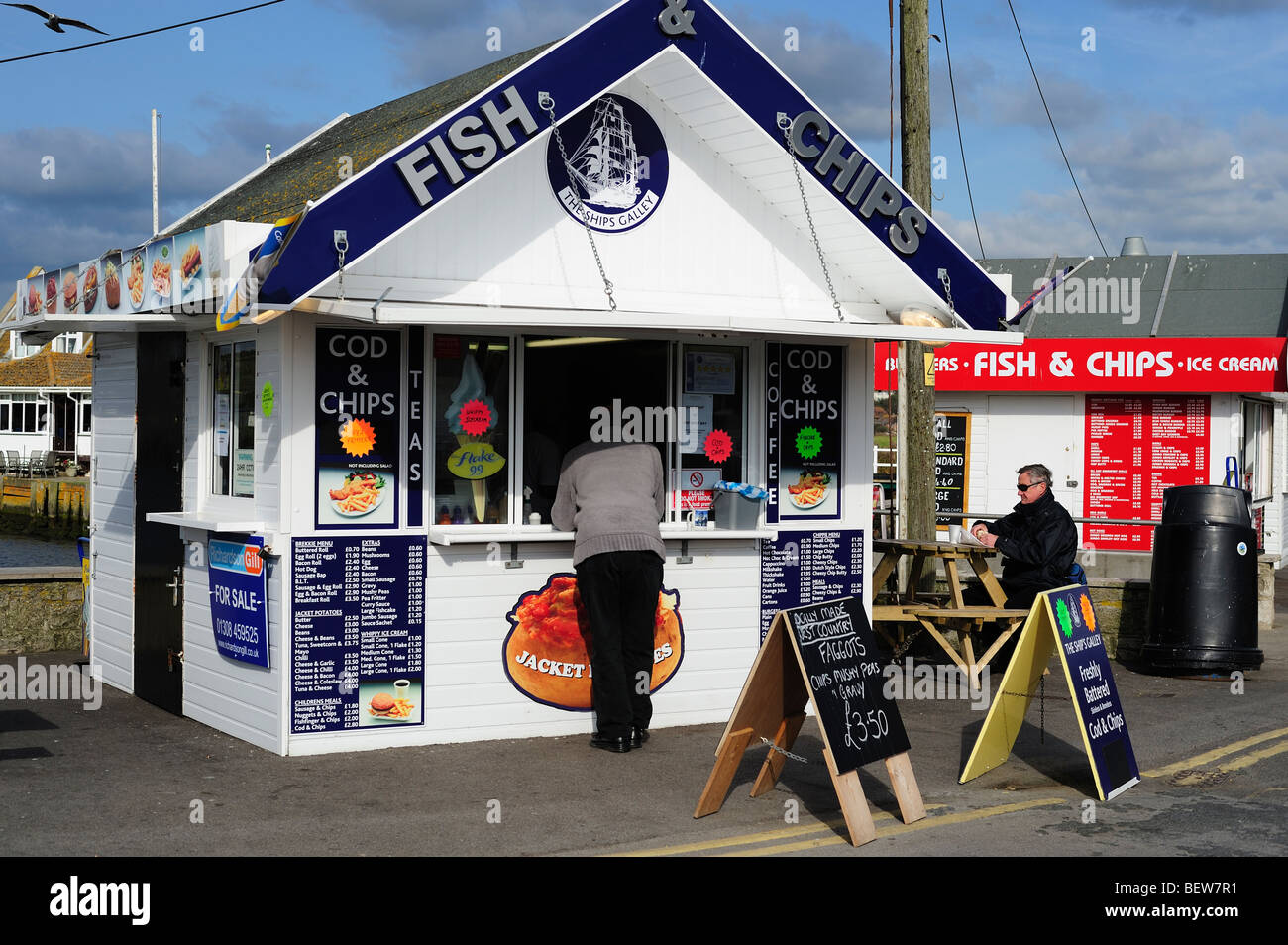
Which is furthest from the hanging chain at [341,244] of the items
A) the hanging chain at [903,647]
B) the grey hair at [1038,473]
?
the hanging chain at [903,647]

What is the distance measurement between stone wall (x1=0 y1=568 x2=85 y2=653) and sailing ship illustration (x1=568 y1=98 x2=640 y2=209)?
590 centimetres

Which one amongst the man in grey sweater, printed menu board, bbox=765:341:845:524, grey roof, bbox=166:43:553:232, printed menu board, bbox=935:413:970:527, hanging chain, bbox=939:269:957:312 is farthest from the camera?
printed menu board, bbox=935:413:970:527

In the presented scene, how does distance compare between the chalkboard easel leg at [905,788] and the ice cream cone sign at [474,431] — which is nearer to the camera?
the chalkboard easel leg at [905,788]

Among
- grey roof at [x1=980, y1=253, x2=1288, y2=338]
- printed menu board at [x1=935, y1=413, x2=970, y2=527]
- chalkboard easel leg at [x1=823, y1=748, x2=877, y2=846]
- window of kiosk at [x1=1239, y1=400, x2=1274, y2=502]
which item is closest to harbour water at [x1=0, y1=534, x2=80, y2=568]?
printed menu board at [x1=935, y1=413, x2=970, y2=527]

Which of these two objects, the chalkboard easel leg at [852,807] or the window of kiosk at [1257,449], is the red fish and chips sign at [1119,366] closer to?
the window of kiosk at [1257,449]

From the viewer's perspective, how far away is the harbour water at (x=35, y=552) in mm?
39881

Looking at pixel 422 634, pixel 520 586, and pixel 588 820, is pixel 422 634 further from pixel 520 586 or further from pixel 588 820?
pixel 588 820

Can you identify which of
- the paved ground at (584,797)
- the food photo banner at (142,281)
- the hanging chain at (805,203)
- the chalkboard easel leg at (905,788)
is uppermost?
the hanging chain at (805,203)

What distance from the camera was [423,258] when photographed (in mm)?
8312

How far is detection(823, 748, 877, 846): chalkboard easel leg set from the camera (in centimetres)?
643

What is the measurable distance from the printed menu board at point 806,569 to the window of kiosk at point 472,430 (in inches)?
74.9

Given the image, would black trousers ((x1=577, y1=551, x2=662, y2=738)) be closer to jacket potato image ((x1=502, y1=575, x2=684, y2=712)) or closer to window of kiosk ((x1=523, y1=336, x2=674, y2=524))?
jacket potato image ((x1=502, y1=575, x2=684, y2=712))

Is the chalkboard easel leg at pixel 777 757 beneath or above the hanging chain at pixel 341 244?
beneath
